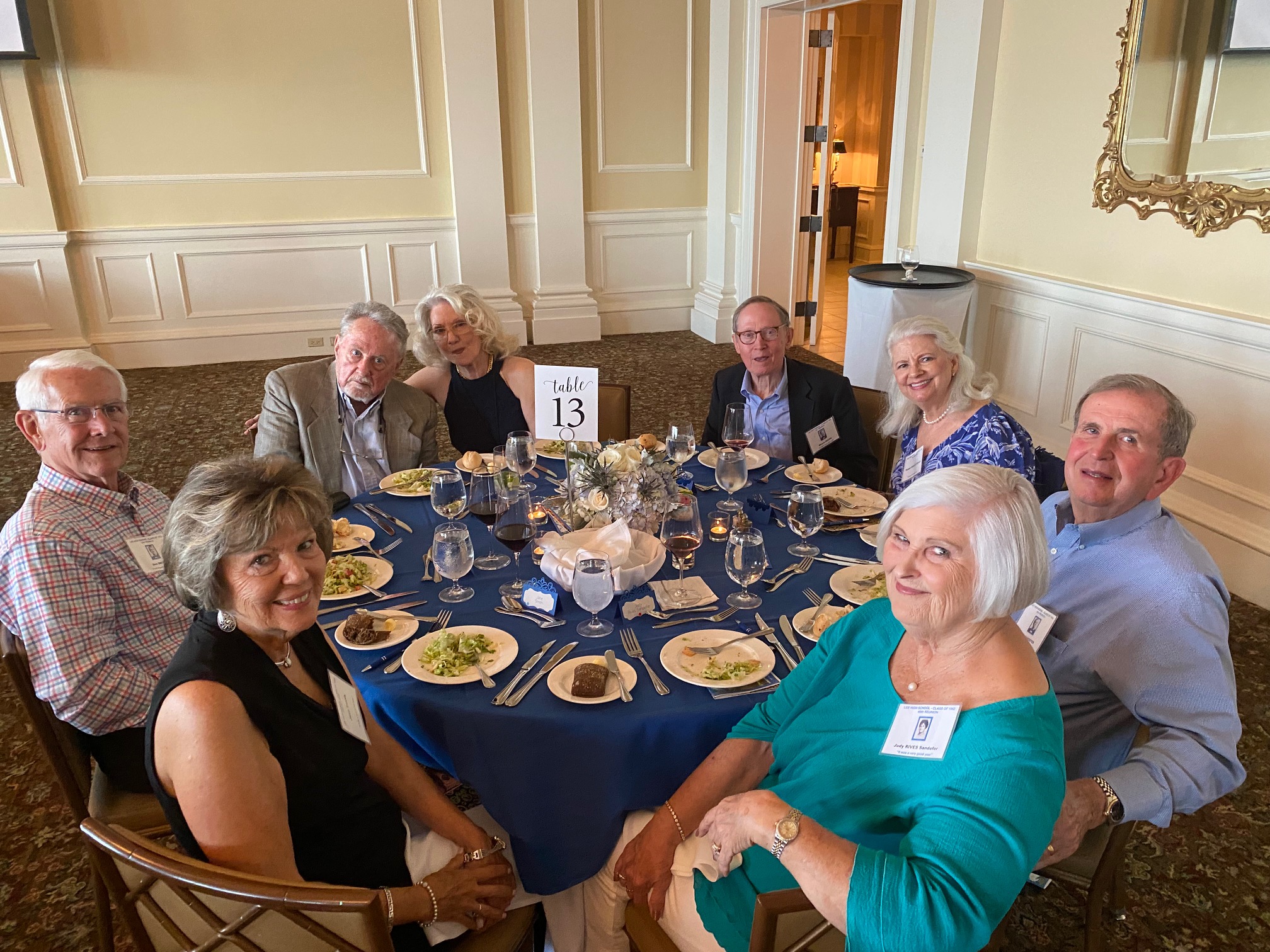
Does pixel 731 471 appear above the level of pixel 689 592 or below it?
above

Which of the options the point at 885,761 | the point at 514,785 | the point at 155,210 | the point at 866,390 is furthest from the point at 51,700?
the point at 155,210

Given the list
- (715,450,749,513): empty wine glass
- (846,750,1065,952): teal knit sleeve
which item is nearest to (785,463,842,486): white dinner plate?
(715,450,749,513): empty wine glass

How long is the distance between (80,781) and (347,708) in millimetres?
675

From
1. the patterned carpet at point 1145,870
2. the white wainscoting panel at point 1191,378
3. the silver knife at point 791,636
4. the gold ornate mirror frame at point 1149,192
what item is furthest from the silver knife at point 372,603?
the gold ornate mirror frame at point 1149,192

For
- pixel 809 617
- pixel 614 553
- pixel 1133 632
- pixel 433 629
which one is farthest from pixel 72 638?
pixel 1133 632

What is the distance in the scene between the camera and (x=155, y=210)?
22.6 feet

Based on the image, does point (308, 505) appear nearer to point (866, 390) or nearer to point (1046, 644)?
point (1046, 644)

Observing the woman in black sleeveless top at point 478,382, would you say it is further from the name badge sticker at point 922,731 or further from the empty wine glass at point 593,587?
the name badge sticker at point 922,731

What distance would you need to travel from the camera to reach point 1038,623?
6.07ft

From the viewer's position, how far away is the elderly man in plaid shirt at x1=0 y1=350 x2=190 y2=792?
72.2 inches

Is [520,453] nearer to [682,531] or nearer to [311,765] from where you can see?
[682,531]

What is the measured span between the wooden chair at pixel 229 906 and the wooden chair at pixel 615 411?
244 cm

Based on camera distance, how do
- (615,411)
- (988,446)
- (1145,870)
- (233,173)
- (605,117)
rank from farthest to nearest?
(605,117) < (233,173) < (615,411) < (988,446) < (1145,870)

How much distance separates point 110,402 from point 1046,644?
2.24 meters
